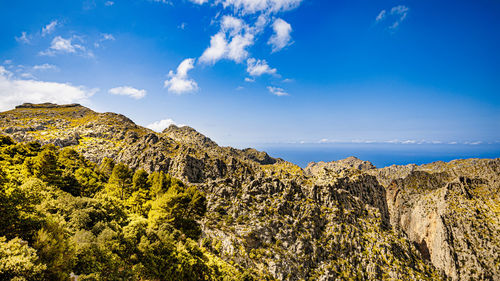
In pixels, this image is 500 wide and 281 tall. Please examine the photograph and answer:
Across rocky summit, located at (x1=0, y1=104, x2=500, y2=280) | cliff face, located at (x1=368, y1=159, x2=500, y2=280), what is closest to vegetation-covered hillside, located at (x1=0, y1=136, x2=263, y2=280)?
rocky summit, located at (x1=0, y1=104, x2=500, y2=280)

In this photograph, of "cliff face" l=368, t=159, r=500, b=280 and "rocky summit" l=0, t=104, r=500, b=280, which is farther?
"cliff face" l=368, t=159, r=500, b=280

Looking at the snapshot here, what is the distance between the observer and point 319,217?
85.1 m

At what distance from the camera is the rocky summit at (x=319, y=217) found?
67750 millimetres

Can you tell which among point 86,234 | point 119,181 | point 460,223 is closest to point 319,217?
point 119,181

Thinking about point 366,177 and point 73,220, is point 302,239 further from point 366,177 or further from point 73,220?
point 366,177

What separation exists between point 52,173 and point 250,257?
179 feet

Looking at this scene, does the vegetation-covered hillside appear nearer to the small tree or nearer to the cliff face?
the small tree

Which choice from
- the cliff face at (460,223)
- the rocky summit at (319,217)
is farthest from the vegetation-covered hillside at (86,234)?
the cliff face at (460,223)

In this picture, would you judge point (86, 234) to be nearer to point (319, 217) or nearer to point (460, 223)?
point (319, 217)

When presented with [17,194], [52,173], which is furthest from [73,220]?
[52,173]

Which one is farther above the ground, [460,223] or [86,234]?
[86,234]

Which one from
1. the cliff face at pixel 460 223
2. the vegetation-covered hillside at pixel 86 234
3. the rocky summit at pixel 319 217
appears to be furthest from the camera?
the cliff face at pixel 460 223

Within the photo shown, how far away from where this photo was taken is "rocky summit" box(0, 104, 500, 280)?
67750 mm

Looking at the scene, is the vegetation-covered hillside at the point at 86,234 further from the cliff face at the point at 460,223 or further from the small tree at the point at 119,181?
the cliff face at the point at 460,223
